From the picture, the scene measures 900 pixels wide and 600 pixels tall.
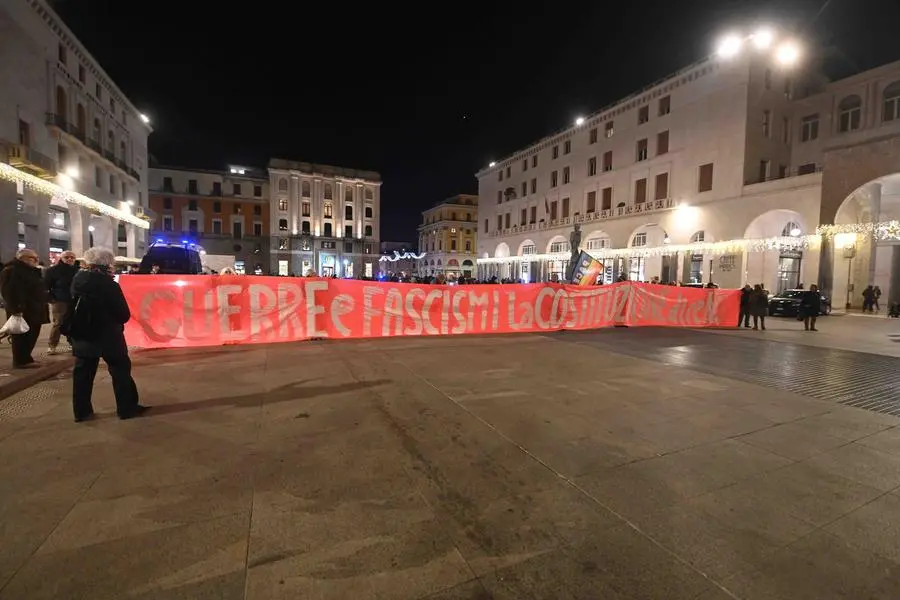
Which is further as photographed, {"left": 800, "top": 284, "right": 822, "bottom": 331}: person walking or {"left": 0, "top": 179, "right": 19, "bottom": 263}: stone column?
{"left": 0, "top": 179, "right": 19, "bottom": 263}: stone column

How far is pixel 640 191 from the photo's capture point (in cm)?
3275

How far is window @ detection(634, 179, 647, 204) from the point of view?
106ft

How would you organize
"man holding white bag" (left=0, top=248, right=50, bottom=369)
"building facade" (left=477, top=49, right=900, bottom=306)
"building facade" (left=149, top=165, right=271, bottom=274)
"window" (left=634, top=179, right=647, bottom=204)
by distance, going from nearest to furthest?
"man holding white bag" (left=0, top=248, right=50, bottom=369) < "building facade" (left=477, top=49, right=900, bottom=306) < "window" (left=634, top=179, right=647, bottom=204) < "building facade" (left=149, top=165, right=271, bottom=274)

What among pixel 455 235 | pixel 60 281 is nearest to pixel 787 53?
pixel 60 281

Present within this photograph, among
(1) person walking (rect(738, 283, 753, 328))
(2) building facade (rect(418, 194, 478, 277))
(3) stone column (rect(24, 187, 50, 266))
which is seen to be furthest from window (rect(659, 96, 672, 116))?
(2) building facade (rect(418, 194, 478, 277))

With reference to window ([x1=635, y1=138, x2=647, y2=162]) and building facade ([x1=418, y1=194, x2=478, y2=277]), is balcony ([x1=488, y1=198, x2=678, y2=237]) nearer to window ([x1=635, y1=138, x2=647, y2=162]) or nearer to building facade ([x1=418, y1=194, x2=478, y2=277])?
window ([x1=635, y1=138, x2=647, y2=162])

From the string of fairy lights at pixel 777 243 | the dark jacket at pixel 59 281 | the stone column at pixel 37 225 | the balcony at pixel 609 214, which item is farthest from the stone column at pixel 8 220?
the balcony at pixel 609 214

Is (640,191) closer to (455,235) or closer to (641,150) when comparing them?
(641,150)

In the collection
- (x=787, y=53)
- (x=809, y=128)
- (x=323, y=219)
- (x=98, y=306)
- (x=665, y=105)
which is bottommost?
(x=98, y=306)

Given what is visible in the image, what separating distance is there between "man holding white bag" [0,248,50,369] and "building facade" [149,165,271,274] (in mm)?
55820

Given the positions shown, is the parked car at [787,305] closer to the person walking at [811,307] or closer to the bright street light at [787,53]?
the person walking at [811,307]

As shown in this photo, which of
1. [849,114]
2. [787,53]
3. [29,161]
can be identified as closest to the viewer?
[29,161]

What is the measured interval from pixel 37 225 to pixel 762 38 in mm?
42161

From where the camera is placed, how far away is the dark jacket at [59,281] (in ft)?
23.0
